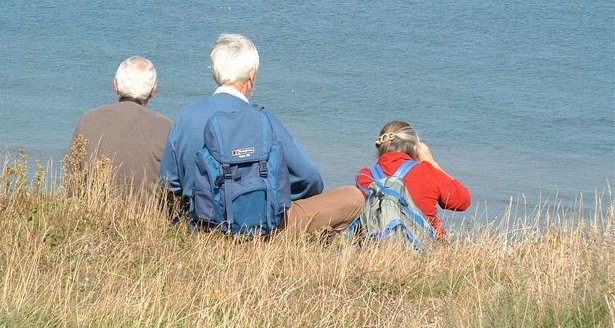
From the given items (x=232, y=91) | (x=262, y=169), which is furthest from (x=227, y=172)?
(x=232, y=91)

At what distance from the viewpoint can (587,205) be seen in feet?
36.8

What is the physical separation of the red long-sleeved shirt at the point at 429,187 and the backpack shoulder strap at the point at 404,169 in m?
0.02

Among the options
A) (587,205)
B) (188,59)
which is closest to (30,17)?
(188,59)

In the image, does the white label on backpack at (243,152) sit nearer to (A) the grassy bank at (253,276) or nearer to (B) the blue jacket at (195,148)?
(B) the blue jacket at (195,148)

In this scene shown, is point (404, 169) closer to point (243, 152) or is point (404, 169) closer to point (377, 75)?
point (243, 152)

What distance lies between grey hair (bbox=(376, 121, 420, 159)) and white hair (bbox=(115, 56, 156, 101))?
1389 millimetres

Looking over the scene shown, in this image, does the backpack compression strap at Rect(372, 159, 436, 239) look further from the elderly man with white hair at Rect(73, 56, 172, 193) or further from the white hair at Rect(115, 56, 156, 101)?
the white hair at Rect(115, 56, 156, 101)

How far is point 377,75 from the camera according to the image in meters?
16.7

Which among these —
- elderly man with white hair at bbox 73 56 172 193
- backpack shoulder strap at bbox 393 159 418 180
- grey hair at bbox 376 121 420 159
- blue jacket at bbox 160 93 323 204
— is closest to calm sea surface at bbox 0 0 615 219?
grey hair at bbox 376 121 420 159

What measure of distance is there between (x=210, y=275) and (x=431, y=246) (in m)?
1.43

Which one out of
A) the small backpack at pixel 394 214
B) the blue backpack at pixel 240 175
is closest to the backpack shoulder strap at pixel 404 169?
the small backpack at pixel 394 214

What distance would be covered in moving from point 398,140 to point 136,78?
1557 mm

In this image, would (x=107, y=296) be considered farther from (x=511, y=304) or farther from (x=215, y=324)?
(x=511, y=304)

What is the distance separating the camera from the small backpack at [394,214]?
6.68m
